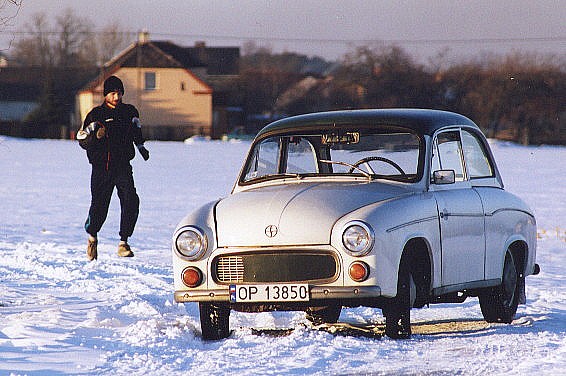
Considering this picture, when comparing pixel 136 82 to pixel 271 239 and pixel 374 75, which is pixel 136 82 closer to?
pixel 374 75

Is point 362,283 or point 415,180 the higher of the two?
point 415,180

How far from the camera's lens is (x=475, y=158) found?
10195mm

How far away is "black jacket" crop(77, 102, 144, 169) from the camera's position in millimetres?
12750

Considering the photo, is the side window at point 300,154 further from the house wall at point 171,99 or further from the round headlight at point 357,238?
the house wall at point 171,99

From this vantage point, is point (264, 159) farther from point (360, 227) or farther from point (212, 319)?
point (360, 227)

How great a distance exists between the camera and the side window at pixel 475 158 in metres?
10.0

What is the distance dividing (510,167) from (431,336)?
116 ft

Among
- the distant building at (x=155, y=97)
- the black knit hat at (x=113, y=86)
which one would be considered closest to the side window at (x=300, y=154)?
the black knit hat at (x=113, y=86)

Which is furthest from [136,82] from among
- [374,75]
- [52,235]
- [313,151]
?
[313,151]

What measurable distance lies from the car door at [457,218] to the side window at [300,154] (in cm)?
106

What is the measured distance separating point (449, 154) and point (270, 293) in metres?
2.35

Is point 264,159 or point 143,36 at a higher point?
point 143,36

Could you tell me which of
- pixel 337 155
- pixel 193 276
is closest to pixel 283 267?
pixel 193 276

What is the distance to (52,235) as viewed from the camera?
58.2ft
